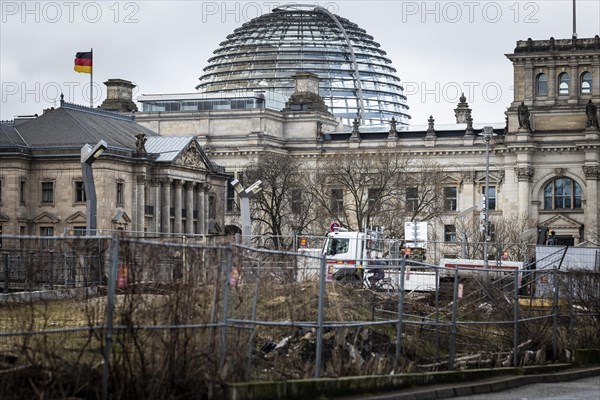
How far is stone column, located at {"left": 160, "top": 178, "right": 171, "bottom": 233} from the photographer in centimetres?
10150

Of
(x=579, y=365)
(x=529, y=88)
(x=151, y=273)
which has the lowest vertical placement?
(x=579, y=365)

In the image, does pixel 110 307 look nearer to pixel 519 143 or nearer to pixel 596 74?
pixel 519 143

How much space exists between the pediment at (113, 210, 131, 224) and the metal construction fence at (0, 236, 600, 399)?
54.8 metres

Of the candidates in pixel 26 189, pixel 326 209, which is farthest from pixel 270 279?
pixel 326 209

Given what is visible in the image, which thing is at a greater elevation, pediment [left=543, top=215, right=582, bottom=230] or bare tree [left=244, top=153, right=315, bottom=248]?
bare tree [left=244, top=153, right=315, bottom=248]

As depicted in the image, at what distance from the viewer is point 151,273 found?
24.6 m

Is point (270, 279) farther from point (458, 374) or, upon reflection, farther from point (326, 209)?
point (326, 209)

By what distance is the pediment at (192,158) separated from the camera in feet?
340

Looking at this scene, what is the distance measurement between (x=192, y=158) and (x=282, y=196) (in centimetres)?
1345

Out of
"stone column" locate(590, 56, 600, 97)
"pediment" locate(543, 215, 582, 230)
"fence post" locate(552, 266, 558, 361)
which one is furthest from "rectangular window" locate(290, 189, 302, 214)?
"fence post" locate(552, 266, 558, 361)

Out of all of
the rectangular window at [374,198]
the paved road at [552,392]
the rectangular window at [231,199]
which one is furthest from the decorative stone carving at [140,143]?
the paved road at [552,392]

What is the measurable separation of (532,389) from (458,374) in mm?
1492

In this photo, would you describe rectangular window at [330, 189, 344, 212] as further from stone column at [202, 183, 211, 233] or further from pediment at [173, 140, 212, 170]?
pediment at [173, 140, 212, 170]

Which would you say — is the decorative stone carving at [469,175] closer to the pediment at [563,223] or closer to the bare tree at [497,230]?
the bare tree at [497,230]
